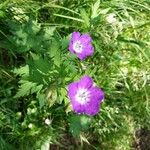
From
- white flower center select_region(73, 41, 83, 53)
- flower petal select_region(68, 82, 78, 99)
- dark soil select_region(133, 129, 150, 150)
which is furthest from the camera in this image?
dark soil select_region(133, 129, 150, 150)

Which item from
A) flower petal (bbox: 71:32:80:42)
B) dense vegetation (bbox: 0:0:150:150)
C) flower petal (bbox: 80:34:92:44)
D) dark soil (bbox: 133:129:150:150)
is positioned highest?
flower petal (bbox: 71:32:80:42)

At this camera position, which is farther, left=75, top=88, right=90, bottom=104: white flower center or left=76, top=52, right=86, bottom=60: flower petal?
left=76, top=52, right=86, bottom=60: flower petal

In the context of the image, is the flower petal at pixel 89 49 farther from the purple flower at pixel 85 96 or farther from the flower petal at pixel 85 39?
the purple flower at pixel 85 96

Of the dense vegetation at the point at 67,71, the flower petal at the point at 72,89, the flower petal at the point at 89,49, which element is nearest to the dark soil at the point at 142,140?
the dense vegetation at the point at 67,71

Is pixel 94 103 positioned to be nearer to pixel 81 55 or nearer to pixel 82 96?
pixel 82 96

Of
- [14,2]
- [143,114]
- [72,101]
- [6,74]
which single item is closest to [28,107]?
[6,74]

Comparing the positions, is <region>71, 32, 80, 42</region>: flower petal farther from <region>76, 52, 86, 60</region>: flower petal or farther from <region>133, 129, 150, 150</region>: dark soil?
<region>133, 129, 150, 150</region>: dark soil

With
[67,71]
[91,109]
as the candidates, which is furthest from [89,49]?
Result: [91,109]

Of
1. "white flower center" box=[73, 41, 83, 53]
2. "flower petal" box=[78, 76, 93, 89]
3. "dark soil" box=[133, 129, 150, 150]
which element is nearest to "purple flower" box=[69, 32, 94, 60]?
"white flower center" box=[73, 41, 83, 53]

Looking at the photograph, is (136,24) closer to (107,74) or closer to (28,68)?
(107,74)
